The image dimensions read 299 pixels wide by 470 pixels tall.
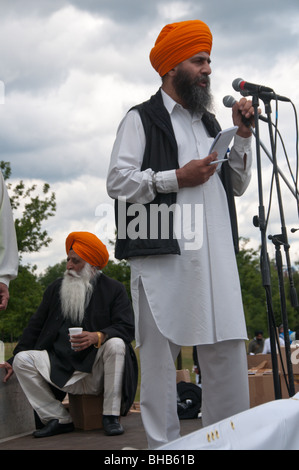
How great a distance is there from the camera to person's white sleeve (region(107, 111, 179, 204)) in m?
3.05

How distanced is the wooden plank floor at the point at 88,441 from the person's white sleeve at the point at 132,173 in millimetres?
1710

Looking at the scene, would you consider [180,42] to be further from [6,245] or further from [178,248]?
[6,245]

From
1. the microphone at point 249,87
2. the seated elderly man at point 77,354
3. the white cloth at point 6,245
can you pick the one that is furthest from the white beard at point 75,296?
the microphone at point 249,87

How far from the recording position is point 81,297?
506cm

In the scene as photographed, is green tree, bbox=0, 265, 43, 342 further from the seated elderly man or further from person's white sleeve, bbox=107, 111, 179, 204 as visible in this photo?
person's white sleeve, bbox=107, 111, 179, 204

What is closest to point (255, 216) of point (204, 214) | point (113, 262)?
point (204, 214)

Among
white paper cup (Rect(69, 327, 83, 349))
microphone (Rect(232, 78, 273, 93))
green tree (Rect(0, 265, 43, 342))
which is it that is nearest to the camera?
microphone (Rect(232, 78, 273, 93))

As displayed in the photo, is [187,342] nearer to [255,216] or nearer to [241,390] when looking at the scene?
[241,390]

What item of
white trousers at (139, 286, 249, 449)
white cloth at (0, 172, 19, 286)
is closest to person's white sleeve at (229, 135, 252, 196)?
white trousers at (139, 286, 249, 449)

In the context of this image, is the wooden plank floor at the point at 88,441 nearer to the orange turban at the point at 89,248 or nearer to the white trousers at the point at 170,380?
the white trousers at the point at 170,380

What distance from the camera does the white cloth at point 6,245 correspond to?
329 centimetres

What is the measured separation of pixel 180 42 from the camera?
10.5 feet

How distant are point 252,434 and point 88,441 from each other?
252 centimetres

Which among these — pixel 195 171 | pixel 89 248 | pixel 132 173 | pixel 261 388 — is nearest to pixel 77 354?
pixel 89 248
